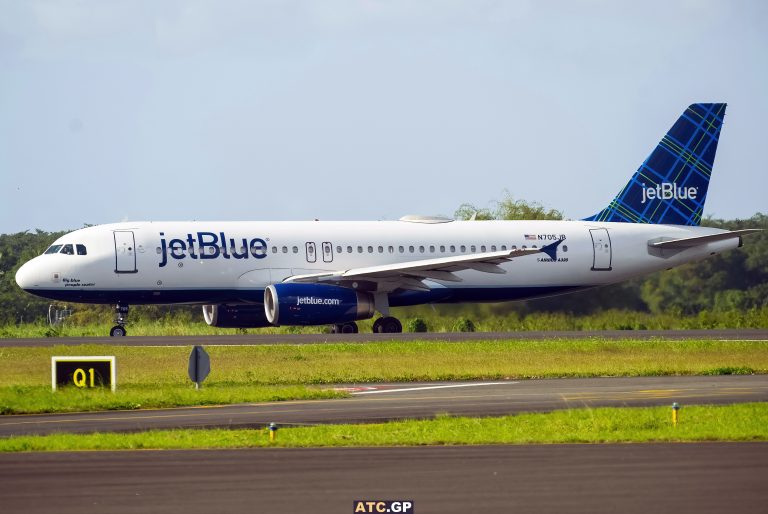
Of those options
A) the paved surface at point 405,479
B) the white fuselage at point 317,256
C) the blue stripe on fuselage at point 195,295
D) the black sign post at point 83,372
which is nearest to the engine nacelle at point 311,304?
the blue stripe on fuselage at point 195,295

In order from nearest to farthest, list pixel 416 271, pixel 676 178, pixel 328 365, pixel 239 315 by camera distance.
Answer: pixel 328 365 → pixel 416 271 → pixel 239 315 → pixel 676 178

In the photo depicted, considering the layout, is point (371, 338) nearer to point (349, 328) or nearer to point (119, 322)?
point (349, 328)

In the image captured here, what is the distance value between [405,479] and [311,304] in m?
29.5

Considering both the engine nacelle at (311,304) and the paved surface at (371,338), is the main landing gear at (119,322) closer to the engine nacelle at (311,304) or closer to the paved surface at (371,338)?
the paved surface at (371,338)

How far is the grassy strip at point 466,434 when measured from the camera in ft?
63.2

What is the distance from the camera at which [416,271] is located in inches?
1853

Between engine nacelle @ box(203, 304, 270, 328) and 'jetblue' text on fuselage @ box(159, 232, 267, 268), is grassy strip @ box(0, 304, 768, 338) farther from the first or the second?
'jetblue' text on fuselage @ box(159, 232, 267, 268)

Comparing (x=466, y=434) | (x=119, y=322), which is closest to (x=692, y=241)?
(x=119, y=322)

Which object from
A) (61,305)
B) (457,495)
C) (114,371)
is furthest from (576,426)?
(61,305)

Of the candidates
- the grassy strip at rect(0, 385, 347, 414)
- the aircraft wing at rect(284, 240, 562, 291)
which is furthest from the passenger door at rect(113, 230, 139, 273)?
the grassy strip at rect(0, 385, 347, 414)

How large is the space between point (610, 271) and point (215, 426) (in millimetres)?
32274

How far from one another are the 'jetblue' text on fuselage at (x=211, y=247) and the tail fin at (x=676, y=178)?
14.1m

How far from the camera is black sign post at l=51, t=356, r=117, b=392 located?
91.9 feet

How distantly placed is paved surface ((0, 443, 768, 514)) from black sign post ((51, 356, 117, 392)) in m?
9.73
